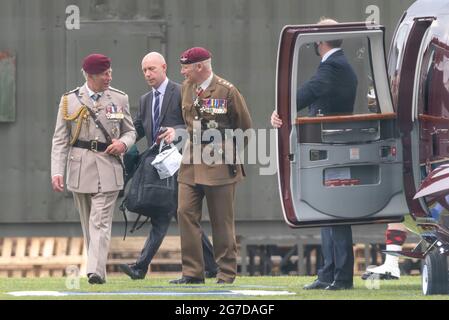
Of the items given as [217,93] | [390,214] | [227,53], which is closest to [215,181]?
[217,93]

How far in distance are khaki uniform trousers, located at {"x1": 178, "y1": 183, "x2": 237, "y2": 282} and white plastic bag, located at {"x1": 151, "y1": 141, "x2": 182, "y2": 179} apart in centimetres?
52

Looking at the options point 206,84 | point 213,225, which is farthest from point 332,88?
point 213,225

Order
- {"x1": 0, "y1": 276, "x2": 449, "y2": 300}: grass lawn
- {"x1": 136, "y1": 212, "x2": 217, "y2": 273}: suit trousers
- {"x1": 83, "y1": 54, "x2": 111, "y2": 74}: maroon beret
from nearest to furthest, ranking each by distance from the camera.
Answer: {"x1": 0, "y1": 276, "x2": 449, "y2": 300}: grass lawn
{"x1": 83, "y1": 54, "x2": 111, "y2": 74}: maroon beret
{"x1": 136, "y1": 212, "x2": 217, "y2": 273}: suit trousers

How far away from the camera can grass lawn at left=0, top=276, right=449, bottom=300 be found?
11664 mm

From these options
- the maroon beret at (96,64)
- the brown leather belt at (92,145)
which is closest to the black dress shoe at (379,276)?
the brown leather belt at (92,145)

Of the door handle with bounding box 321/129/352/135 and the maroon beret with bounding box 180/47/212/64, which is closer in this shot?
the door handle with bounding box 321/129/352/135

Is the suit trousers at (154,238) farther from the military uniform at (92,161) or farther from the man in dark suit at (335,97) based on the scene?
the man in dark suit at (335,97)

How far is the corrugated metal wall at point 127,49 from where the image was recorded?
59.2ft

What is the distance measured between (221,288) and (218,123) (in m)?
1.37

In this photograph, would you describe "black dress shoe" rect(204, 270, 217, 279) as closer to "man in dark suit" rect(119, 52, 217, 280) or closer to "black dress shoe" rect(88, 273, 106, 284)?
"man in dark suit" rect(119, 52, 217, 280)

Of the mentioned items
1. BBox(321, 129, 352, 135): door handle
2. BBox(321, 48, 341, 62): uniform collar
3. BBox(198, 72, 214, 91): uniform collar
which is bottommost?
BBox(321, 129, 352, 135): door handle

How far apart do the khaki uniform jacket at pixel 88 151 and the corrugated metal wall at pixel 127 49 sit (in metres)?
4.69

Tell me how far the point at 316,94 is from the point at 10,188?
678 centimetres

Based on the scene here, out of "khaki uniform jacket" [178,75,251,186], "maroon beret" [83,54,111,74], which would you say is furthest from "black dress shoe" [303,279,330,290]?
"maroon beret" [83,54,111,74]
